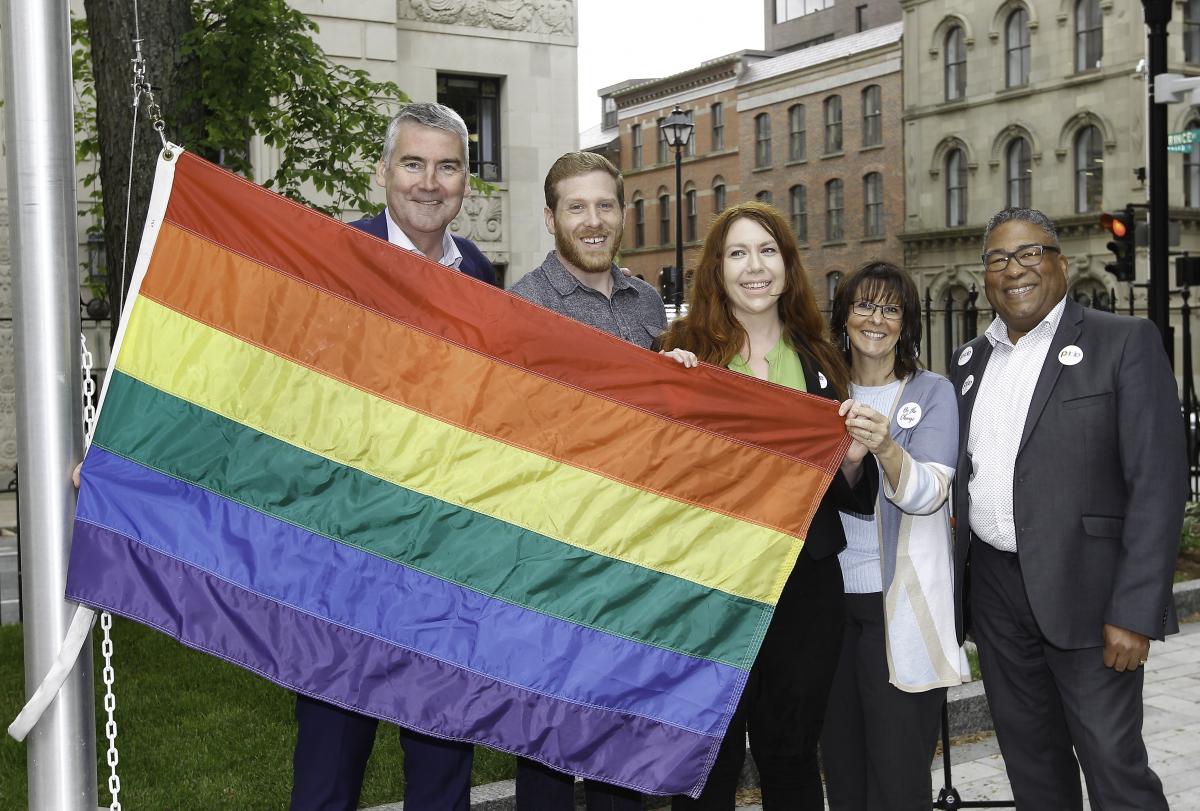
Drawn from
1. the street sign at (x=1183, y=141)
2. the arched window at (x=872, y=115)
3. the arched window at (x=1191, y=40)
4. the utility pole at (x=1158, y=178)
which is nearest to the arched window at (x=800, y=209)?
the arched window at (x=872, y=115)

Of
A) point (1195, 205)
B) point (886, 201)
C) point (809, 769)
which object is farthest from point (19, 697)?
point (886, 201)

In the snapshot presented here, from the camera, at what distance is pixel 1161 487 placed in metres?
4.02

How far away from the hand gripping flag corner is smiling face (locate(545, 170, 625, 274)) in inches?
12.7

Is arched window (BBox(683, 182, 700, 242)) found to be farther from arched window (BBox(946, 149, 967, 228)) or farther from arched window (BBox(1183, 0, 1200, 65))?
arched window (BBox(1183, 0, 1200, 65))

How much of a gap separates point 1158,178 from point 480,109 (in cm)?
1405

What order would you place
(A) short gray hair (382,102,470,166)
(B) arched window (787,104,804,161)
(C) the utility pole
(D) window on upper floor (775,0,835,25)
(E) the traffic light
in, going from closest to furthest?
(A) short gray hair (382,102,470,166) < (C) the utility pole < (E) the traffic light < (B) arched window (787,104,804,161) < (D) window on upper floor (775,0,835,25)

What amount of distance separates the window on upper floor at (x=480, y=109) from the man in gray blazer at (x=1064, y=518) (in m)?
18.6

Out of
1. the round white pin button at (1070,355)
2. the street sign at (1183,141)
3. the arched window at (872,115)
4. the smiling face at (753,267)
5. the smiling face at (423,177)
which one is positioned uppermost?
the arched window at (872,115)

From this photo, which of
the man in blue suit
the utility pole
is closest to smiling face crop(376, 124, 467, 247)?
the man in blue suit

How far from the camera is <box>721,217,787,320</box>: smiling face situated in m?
4.10

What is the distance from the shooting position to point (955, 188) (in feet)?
146

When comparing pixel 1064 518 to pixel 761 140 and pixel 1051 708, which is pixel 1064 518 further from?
pixel 761 140

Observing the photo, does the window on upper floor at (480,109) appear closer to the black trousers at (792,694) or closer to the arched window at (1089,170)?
the black trousers at (792,694)

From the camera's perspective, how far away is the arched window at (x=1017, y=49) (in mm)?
42469
